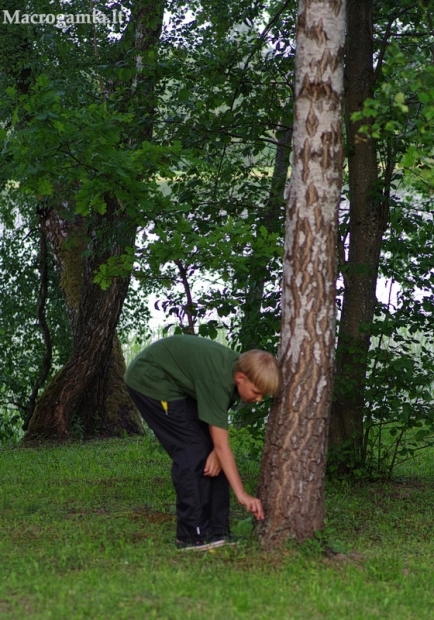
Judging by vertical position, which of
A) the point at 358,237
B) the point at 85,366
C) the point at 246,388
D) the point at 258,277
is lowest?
the point at 246,388

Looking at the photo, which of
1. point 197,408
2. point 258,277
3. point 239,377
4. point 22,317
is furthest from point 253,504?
point 22,317

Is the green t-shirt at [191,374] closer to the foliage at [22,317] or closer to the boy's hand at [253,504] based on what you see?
the boy's hand at [253,504]

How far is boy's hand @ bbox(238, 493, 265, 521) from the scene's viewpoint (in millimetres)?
5309

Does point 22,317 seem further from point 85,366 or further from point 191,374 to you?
point 191,374

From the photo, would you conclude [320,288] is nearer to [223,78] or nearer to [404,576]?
[404,576]

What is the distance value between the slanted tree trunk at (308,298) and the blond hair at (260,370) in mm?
211

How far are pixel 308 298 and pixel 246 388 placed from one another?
26.9 inches

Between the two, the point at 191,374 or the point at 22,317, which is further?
the point at 22,317

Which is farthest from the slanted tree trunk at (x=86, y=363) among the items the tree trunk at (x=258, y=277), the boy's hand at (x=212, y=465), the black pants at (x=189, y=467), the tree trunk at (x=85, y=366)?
the boy's hand at (x=212, y=465)

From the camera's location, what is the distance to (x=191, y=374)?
5.48 meters

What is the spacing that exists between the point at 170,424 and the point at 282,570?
1.09 meters

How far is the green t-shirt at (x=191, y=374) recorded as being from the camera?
5367 mm

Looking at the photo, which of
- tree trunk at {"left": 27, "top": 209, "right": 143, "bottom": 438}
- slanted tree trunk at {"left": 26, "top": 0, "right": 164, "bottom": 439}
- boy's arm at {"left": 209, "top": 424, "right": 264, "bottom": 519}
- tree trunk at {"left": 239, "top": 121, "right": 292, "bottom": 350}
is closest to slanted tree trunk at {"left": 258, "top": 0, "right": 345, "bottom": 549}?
boy's arm at {"left": 209, "top": 424, "right": 264, "bottom": 519}

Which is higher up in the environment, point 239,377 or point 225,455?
point 239,377
